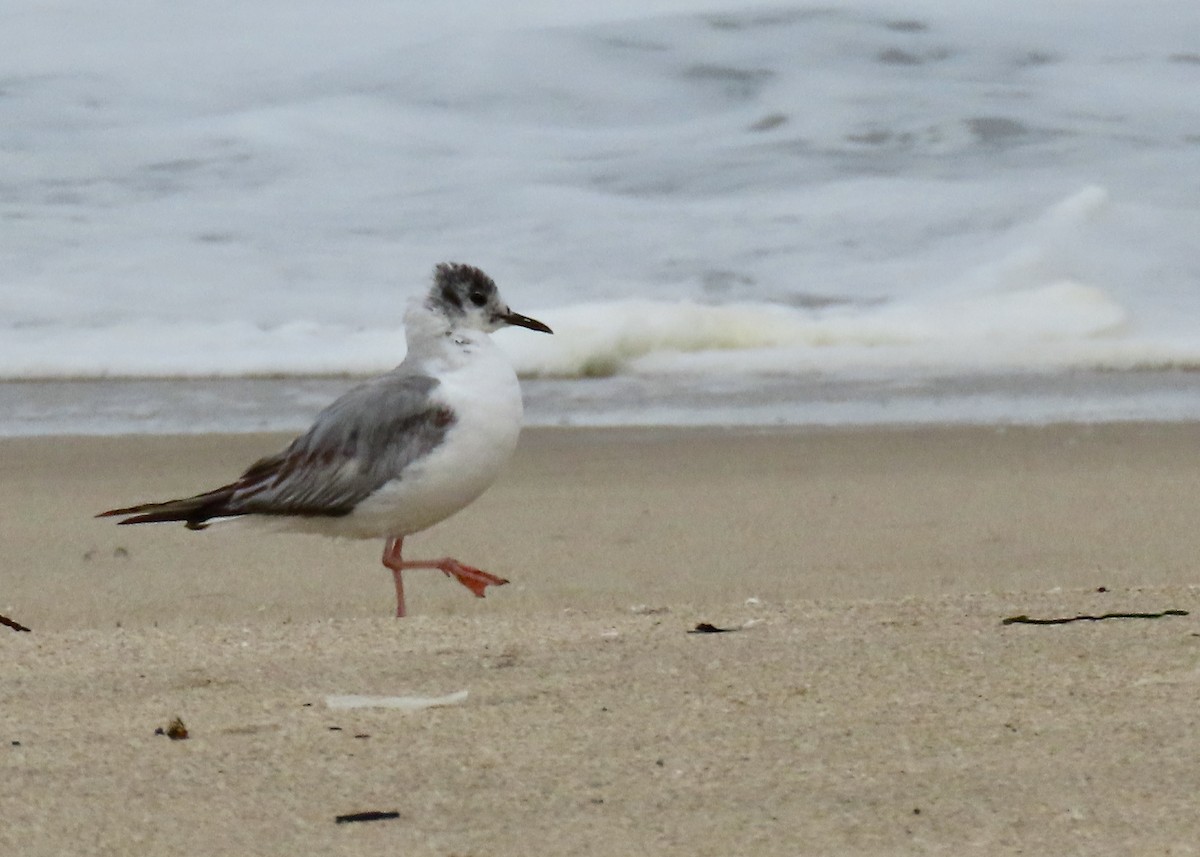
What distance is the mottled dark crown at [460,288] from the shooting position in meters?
4.36

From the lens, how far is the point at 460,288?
172 inches

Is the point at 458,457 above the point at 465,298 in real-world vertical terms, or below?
below

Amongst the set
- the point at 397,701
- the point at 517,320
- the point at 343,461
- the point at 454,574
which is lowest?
the point at 454,574

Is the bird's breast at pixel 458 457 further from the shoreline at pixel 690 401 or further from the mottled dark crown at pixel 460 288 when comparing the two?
the shoreline at pixel 690 401

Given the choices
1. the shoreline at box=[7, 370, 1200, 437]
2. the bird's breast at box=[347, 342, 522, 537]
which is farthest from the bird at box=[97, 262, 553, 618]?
the shoreline at box=[7, 370, 1200, 437]

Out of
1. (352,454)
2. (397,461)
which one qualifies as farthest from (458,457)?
(352,454)

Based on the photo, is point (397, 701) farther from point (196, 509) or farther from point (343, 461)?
point (196, 509)

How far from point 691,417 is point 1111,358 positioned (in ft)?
8.01

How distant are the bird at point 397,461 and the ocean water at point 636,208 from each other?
9.76 ft

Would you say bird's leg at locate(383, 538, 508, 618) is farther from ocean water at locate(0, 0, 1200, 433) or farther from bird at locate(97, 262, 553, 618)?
ocean water at locate(0, 0, 1200, 433)

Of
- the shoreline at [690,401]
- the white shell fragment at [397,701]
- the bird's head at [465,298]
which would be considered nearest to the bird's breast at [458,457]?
the bird's head at [465,298]

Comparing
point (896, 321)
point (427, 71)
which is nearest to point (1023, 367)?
point (896, 321)

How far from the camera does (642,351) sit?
8891 millimetres

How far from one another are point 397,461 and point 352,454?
11 cm
